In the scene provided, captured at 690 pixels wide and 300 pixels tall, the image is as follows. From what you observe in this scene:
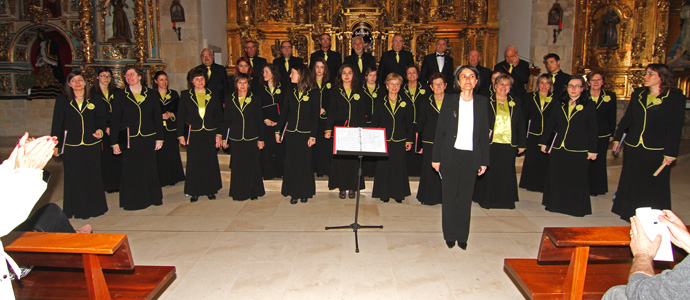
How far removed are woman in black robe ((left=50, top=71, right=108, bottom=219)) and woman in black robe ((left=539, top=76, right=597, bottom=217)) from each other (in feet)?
19.1

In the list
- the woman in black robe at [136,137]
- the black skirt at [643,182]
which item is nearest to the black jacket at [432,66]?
the black skirt at [643,182]

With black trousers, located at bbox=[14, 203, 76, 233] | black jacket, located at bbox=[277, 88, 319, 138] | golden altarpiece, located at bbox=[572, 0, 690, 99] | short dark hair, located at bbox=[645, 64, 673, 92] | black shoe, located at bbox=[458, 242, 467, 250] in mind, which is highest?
golden altarpiece, located at bbox=[572, 0, 690, 99]

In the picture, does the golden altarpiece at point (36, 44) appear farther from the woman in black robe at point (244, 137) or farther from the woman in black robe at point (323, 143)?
the woman in black robe at point (323, 143)

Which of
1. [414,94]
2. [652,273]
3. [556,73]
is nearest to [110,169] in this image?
[414,94]

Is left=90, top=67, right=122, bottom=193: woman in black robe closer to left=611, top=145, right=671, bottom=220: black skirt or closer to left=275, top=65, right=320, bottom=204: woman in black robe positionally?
left=275, top=65, right=320, bottom=204: woman in black robe

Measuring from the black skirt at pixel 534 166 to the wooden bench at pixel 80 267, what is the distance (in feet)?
18.4

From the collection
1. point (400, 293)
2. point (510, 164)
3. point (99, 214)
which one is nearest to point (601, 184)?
point (510, 164)

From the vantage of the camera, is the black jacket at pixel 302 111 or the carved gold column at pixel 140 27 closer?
the black jacket at pixel 302 111

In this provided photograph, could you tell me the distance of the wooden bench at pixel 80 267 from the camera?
88.6 inches

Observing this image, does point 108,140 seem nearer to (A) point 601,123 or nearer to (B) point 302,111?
(B) point 302,111

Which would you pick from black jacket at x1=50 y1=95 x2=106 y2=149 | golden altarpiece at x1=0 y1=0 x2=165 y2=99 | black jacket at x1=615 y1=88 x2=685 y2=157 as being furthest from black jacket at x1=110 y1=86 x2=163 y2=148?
black jacket at x1=615 y1=88 x2=685 y2=157

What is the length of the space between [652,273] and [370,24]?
983 centimetres

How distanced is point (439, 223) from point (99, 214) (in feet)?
14.2

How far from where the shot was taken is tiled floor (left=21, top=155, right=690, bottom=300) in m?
3.33
